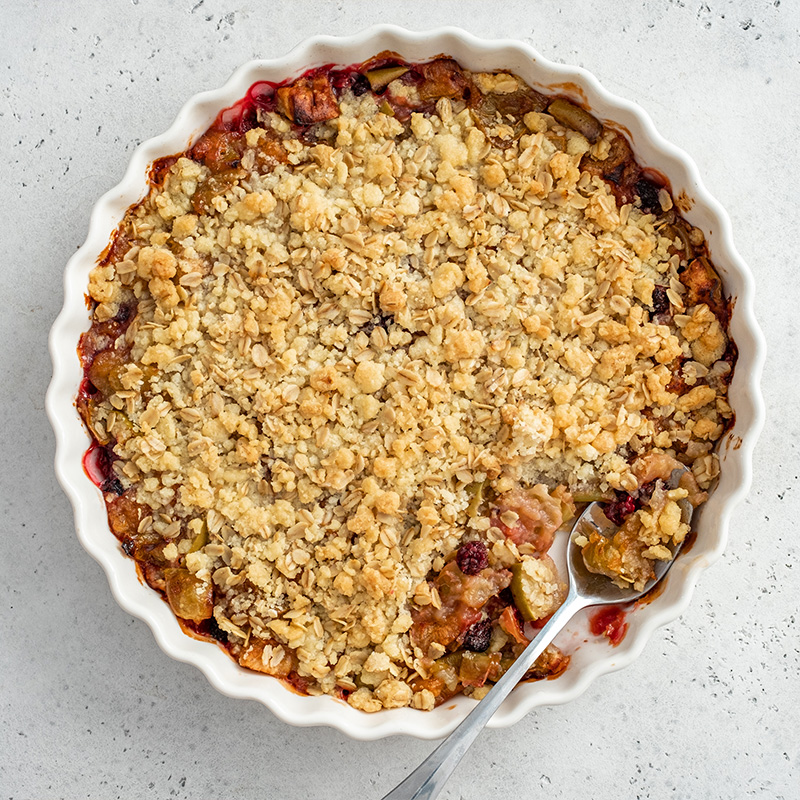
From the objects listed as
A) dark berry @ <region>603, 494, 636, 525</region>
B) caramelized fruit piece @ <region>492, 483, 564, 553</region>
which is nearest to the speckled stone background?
dark berry @ <region>603, 494, 636, 525</region>

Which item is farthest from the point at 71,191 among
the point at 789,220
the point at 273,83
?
the point at 789,220

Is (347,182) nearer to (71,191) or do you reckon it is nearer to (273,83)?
(273,83)

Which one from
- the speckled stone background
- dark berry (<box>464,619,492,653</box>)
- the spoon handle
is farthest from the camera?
the speckled stone background

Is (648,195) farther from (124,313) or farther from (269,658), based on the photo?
(269,658)

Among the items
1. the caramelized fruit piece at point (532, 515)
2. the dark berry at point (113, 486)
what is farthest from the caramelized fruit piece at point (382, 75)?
the dark berry at point (113, 486)

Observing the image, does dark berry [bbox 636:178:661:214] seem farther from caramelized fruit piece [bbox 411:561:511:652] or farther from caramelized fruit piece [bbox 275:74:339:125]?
caramelized fruit piece [bbox 411:561:511:652]

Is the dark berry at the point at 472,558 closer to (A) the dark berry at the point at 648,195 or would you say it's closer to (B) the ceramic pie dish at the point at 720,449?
(B) the ceramic pie dish at the point at 720,449
